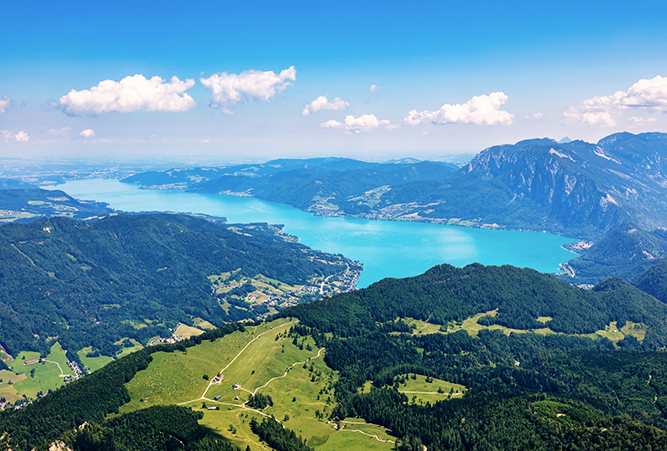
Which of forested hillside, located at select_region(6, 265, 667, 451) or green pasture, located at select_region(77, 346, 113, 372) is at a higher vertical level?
forested hillside, located at select_region(6, 265, 667, 451)

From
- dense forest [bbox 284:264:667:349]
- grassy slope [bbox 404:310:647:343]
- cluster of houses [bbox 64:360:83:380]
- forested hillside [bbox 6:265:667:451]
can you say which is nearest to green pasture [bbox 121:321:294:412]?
forested hillside [bbox 6:265:667:451]

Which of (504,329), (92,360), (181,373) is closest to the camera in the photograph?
(181,373)

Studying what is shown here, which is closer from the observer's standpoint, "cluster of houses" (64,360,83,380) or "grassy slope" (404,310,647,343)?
"grassy slope" (404,310,647,343)

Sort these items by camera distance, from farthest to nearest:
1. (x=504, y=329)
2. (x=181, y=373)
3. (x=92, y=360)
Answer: (x=92, y=360) → (x=504, y=329) → (x=181, y=373)

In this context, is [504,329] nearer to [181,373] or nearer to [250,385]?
[250,385]

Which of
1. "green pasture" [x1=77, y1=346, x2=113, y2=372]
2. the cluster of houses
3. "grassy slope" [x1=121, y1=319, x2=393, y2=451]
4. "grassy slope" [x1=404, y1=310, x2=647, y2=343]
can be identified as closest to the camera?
"grassy slope" [x1=121, y1=319, x2=393, y2=451]

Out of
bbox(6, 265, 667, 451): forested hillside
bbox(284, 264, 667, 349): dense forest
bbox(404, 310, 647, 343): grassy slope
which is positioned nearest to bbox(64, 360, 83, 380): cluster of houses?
bbox(6, 265, 667, 451): forested hillside

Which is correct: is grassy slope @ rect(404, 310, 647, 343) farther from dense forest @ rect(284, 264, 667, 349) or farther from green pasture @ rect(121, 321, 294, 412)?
green pasture @ rect(121, 321, 294, 412)

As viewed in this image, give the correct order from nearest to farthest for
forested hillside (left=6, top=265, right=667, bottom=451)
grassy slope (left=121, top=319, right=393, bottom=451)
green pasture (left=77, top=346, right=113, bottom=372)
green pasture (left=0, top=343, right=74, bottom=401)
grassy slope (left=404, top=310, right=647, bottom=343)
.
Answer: forested hillside (left=6, top=265, right=667, bottom=451)
grassy slope (left=121, top=319, right=393, bottom=451)
green pasture (left=0, top=343, right=74, bottom=401)
grassy slope (left=404, top=310, right=647, bottom=343)
green pasture (left=77, top=346, right=113, bottom=372)

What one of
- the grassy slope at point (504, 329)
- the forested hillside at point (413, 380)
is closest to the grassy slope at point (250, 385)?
the forested hillside at point (413, 380)

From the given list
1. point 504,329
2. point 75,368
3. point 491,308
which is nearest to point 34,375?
point 75,368

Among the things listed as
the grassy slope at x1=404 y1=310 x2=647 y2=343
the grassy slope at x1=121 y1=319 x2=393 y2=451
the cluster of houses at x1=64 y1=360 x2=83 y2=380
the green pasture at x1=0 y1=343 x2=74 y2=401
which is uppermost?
the grassy slope at x1=121 y1=319 x2=393 y2=451

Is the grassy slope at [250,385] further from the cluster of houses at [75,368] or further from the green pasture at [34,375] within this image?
the green pasture at [34,375]
